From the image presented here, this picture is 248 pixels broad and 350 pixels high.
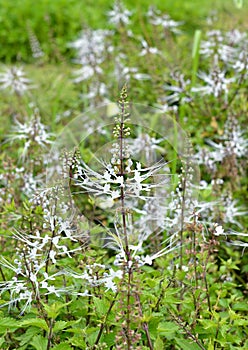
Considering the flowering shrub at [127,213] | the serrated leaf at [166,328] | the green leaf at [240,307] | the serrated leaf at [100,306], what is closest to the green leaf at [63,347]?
the flowering shrub at [127,213]

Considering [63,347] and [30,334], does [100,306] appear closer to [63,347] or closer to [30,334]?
[63,347]

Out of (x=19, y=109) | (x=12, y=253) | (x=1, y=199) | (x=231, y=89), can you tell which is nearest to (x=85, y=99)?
(x=19, y=109)


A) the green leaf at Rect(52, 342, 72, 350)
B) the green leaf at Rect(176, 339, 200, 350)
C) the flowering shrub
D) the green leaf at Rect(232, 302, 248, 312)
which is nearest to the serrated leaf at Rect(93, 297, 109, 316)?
the flowering shrub

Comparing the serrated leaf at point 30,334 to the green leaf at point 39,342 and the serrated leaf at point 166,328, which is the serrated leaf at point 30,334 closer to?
the green leaf at point 39,342

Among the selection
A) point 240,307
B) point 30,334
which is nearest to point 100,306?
point 30,334

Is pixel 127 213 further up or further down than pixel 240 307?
further up

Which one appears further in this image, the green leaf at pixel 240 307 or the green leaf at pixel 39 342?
the green leaf at pixel 240 307

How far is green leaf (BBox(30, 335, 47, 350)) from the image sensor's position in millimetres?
1630

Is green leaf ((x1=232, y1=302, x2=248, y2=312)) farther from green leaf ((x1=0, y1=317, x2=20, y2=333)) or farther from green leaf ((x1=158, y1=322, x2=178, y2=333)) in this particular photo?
green leaf ((x1=0, y1=317, x2=20, y2=333))

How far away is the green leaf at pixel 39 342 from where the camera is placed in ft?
5.35

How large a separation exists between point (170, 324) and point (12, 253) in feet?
2.73

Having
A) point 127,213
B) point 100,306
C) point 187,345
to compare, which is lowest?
point 187,345

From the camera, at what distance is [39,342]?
1.64 m

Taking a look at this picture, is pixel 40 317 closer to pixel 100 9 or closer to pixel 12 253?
pixel 12 253
